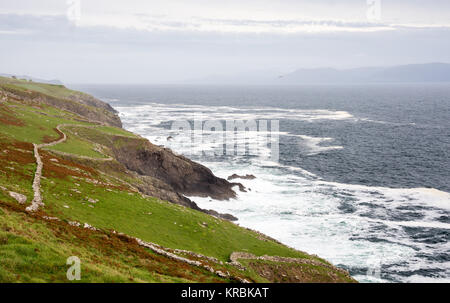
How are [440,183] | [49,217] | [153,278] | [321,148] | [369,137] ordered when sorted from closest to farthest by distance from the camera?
[153,278], [49,217], [440,183], [321,148], [369,137]

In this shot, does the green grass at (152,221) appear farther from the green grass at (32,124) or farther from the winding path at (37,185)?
the green grass at (32,124)

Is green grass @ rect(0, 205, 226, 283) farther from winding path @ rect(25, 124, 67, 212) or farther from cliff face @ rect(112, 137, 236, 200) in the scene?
cliff face @ rect(112, 137, 236, 200)

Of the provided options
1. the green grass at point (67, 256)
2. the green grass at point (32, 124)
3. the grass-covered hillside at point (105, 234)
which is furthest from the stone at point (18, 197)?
the green grass at point (32, 124)

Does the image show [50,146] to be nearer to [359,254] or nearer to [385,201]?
[359,254]

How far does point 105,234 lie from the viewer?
2734 cm

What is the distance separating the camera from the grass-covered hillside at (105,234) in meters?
19.5

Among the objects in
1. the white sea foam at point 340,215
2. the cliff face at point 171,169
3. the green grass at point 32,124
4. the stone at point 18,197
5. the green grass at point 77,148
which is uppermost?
the green grass at point 32,124

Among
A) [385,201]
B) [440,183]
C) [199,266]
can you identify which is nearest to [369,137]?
[440,183]

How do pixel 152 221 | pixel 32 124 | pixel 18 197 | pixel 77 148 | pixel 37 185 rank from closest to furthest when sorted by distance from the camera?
pixel 18 197 → pixel 37 185 → pixel 152 221 → pixel 77 148 → pixel 32 124

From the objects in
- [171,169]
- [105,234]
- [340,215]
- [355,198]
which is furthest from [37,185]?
[355,198]

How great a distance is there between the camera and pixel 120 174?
53.2m

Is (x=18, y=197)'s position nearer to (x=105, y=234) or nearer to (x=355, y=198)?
(x=105, y=234)

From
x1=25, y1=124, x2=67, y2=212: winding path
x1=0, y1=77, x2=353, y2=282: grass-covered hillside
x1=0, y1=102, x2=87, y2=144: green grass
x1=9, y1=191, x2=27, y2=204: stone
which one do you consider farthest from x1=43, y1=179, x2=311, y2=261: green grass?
x1=0, y1=102, x2=87, y2=144: green grass
